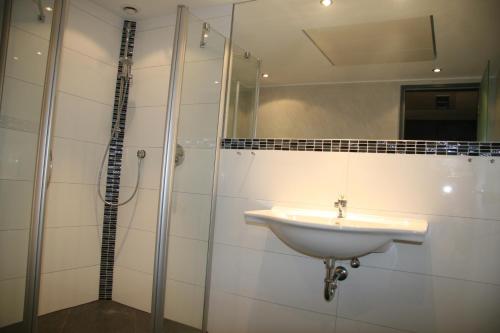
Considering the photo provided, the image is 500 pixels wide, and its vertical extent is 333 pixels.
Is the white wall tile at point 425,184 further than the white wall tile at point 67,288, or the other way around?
the white wall tile at point 67,288

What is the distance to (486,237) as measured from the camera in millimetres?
1651

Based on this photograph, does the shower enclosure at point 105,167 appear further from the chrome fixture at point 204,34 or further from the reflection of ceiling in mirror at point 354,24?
the reflection of ceiling in mirror at point 354,24

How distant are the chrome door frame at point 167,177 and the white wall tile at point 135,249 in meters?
0.97

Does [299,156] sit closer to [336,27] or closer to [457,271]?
[336,27]

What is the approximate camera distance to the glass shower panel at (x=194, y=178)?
173 centimetres

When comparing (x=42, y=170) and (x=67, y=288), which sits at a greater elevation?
(x=42, y=170)

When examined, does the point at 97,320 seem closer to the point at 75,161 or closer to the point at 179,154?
the point at 75,161

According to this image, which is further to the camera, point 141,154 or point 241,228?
point 141,154

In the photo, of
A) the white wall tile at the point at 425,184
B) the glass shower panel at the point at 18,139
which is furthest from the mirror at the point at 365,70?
the glass shower panel at the point at 18,139

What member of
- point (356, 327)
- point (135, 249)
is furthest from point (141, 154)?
point (356, 327)

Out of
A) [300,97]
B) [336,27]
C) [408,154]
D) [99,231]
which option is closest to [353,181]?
[408,154]

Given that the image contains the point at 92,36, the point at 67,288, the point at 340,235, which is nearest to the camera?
the point at 340,235

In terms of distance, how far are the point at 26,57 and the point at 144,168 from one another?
47.0 inches

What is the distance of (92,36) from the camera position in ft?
8.52
